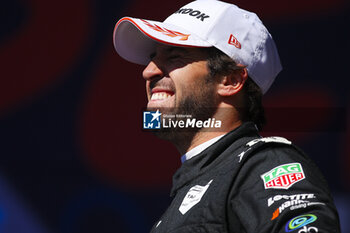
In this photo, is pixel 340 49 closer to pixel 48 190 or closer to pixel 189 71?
pixel 189 71

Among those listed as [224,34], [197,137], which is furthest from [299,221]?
[224,34]

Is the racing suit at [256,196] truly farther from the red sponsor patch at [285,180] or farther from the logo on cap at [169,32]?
the logo on cap at [169,32]

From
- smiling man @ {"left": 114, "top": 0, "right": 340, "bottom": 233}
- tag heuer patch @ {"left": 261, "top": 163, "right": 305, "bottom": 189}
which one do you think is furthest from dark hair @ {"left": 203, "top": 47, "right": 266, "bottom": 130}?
tag heuer patch @ {"left": 261, "top": 163, "right": 305, "bottom": 189}

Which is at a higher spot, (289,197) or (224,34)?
(224,34)

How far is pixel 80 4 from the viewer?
3.04 metres

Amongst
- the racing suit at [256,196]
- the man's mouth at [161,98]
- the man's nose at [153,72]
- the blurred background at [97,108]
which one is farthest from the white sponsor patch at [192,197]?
the blurred background at [97,108]

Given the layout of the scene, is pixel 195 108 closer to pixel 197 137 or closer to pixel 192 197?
pixel 197 137

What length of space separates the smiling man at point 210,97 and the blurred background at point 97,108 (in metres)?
0.98

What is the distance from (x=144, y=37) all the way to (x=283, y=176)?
2.78 feet

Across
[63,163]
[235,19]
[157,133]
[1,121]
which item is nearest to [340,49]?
[235,19]

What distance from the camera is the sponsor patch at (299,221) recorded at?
1.07 m

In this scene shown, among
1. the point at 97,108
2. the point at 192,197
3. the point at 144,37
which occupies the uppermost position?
the point at 144,37

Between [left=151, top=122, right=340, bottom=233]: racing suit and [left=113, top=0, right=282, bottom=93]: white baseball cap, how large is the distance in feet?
0.94

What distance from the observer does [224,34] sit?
1657 mm
